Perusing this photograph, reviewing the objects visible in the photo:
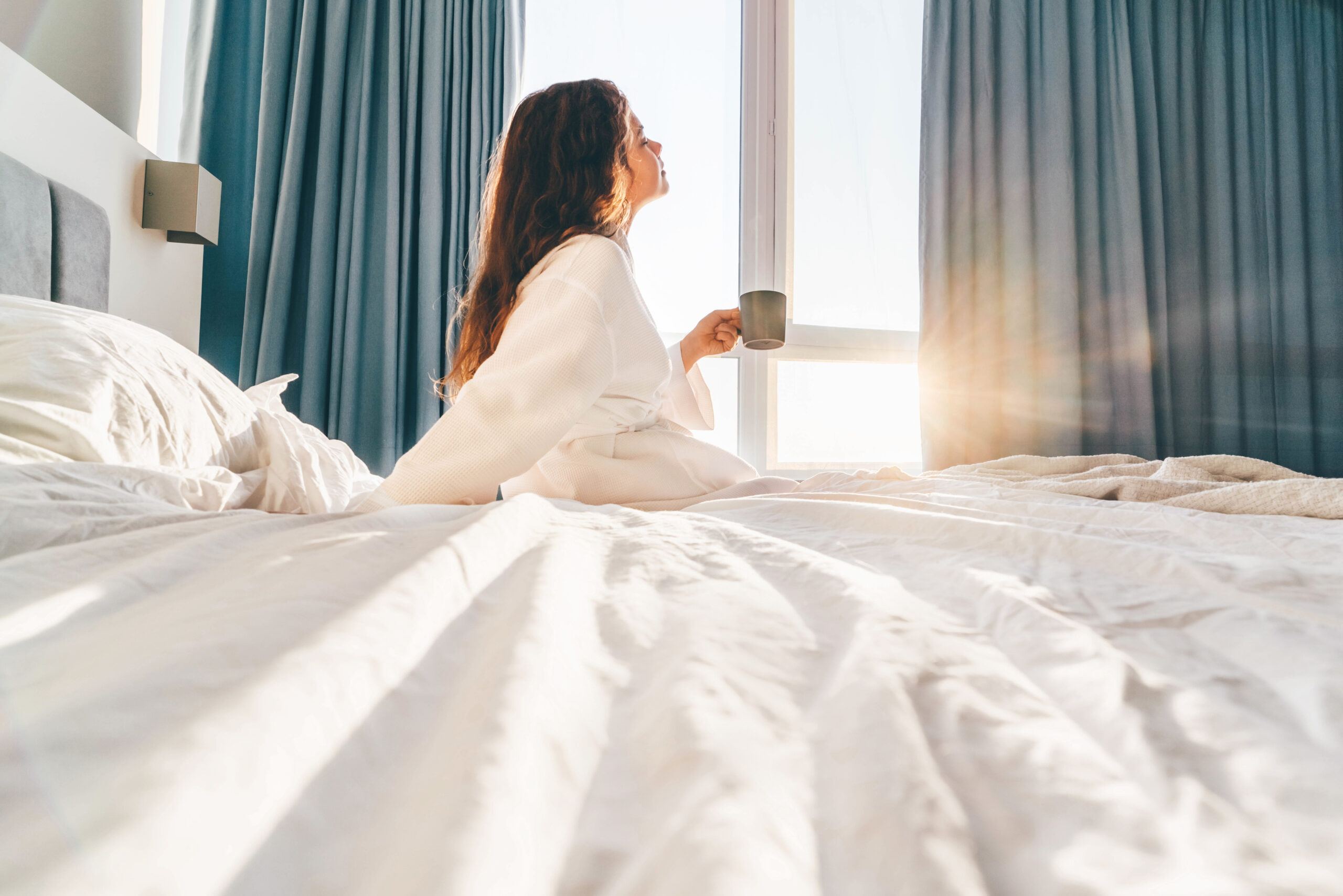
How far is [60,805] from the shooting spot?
15 cm

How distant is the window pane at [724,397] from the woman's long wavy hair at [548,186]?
1144 mm

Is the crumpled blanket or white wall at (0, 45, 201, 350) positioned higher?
white wall at (0, 45, 201, 350)

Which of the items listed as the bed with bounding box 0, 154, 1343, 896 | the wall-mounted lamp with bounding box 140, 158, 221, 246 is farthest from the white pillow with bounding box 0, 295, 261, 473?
the wall-mounted lamp with bounding box 140, 158, 221, 246

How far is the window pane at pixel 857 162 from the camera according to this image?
245 cm

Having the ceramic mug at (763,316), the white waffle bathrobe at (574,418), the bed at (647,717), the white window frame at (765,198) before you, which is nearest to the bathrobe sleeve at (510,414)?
the white waffle bathrobe at (574,418)

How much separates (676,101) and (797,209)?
0.59 metres

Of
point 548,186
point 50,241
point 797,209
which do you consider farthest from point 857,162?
point 50,241

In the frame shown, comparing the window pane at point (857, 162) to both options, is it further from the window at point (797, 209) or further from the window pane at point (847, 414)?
the window pane at point (847, 414)

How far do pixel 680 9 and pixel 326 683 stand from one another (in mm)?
2728

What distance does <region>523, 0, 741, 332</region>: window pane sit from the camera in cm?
226

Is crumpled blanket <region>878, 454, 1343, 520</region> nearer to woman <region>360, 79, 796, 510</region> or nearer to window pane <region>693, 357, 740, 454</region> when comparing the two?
woman <region>360, 79, 796, 510</region>

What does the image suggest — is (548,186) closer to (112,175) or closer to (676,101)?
(112,175)

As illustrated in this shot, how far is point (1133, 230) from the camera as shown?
246 centimetres

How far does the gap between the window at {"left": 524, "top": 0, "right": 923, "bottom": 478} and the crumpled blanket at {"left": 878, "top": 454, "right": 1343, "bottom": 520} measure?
3.89 feet
